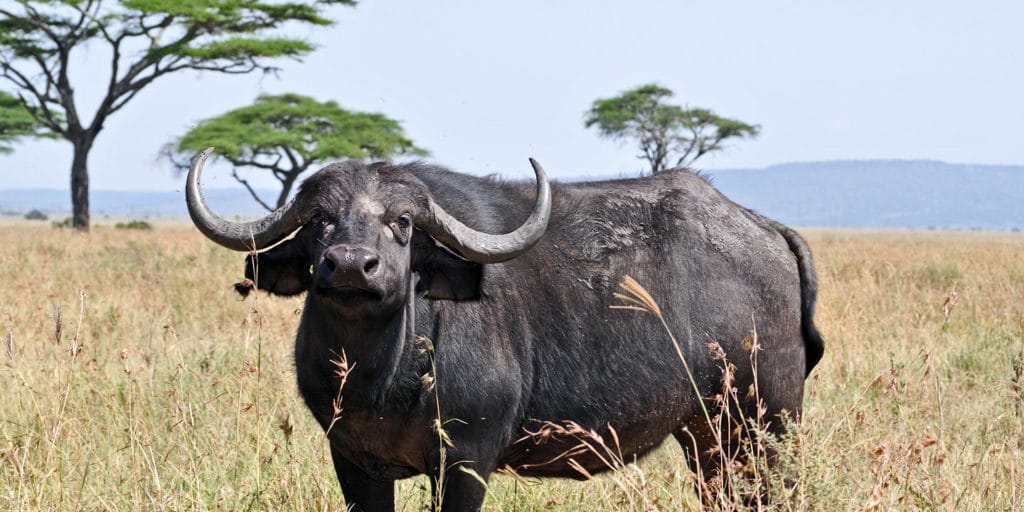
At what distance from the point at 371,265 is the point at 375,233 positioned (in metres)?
0.24

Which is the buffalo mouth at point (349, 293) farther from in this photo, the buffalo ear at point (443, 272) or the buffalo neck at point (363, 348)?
the buffalo ear at point (443, 272)

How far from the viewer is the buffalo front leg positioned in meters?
3.99

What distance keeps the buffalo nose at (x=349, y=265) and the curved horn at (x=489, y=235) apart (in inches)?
18.5

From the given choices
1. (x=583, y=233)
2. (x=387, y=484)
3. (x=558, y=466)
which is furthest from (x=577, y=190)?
(x=387, y=484)

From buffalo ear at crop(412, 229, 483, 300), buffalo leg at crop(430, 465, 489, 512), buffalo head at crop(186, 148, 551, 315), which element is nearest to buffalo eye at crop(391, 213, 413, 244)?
buffalo head at crop(186, 148, 551, 315)

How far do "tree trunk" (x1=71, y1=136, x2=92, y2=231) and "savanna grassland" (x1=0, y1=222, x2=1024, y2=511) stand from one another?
21.9 meters

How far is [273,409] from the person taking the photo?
503 cm

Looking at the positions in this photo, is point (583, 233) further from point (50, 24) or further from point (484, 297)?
point (50, 24)

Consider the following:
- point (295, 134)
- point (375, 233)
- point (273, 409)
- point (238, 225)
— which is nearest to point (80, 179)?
point (295, 134)

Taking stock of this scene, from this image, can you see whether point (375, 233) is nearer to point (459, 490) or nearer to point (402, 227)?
point (402, 227)

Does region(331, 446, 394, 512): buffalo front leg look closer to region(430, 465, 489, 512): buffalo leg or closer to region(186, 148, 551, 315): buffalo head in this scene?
region(430, 465, 489, 512): buffalo leg

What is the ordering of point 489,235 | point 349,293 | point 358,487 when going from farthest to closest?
point 358,487 → point 489,235 → point 349,293

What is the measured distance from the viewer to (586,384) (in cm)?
418

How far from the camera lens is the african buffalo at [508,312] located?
3.73 metres
